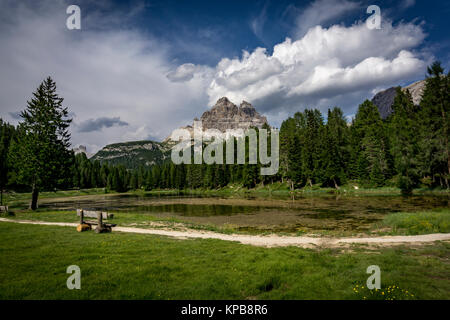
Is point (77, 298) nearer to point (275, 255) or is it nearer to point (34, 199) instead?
point (275, 255)

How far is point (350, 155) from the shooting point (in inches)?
2899

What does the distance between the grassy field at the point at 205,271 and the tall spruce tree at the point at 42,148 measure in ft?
82.5

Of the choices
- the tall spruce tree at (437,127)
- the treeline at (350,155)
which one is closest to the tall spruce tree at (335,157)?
the treeline at (350,155)

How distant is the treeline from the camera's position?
47.0m

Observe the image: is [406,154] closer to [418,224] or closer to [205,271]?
[418,224]

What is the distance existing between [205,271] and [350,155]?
2984 inches

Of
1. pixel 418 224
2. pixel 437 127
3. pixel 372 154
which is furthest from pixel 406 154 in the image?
pixel 418 224

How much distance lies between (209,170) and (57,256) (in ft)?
327

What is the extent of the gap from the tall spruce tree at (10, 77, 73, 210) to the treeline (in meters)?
0.19

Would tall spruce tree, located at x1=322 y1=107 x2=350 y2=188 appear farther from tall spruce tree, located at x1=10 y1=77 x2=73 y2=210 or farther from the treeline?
tall spruce tree, located at x1=10 y1=77 x2=73 y2=210

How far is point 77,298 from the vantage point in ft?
22.4

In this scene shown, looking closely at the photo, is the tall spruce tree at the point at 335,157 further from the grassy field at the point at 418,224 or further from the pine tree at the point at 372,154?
the grassy field at the point at 418,224

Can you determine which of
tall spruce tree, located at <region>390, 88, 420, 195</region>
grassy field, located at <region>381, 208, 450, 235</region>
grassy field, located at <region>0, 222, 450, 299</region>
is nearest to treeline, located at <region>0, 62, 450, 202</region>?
tall spruce tree, located at <region>390, 88, 420, 195</region>
